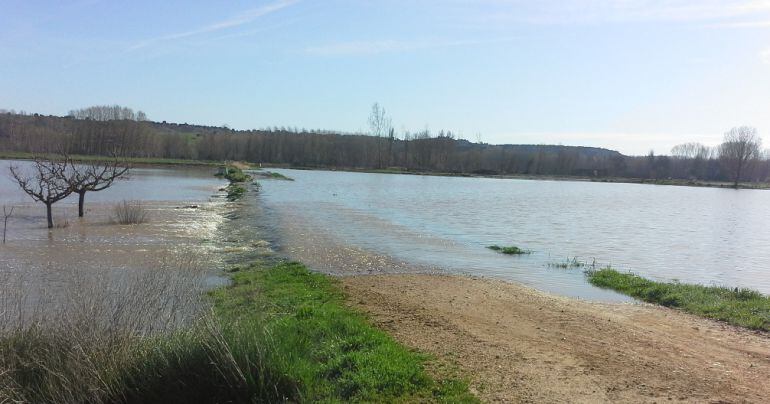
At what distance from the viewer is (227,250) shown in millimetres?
18172

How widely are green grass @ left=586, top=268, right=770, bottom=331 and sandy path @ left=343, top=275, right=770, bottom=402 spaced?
56 centimetres

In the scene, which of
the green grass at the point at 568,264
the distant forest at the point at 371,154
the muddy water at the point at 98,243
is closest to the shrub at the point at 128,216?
the muddy water at the point at 98,243

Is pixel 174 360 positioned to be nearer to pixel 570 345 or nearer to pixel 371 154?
pixel 570 345

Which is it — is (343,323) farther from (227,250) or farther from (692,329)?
(227,250)

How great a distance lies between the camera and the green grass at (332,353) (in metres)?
6.38

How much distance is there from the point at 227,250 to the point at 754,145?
127m

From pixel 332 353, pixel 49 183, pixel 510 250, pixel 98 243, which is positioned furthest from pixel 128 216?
pixel 332 353

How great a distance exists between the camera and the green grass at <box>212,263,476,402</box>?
6379mm

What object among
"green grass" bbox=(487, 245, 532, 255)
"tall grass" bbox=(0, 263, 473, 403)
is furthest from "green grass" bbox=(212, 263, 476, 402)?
"green grass" bbox=(487, 245, 532, 255)

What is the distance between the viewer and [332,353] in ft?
25.0

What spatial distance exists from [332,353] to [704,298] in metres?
9.68

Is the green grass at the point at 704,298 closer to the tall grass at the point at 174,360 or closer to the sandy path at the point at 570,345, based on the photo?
the sandy path at the point at 570,345

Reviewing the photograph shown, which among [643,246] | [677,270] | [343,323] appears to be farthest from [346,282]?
[643,246]

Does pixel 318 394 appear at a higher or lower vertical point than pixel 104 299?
lower
